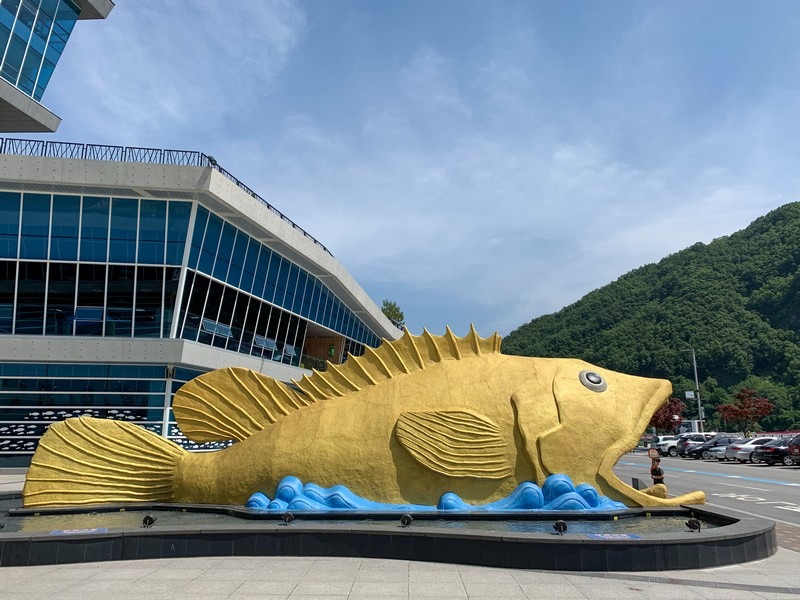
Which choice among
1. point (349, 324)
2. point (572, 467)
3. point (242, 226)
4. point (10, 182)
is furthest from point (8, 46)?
point (349, 324)

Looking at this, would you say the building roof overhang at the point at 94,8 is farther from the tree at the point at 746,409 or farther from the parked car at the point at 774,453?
the tree at the point at 746,409

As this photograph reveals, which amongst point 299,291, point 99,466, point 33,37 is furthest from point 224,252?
point 99,466

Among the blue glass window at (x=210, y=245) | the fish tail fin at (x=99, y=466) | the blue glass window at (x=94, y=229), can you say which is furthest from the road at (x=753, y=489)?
→ the blue glass window at (x=94, y=229)

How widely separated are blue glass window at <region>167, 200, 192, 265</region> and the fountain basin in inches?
601

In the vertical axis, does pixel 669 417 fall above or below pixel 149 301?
below

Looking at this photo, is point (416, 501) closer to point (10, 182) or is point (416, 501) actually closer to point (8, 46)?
point (8, 46)

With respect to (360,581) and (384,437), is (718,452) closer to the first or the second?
(384,437)

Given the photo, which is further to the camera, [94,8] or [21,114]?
[94,8]

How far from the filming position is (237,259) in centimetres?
2461

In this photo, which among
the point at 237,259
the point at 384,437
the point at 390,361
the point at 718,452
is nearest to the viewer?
the point at 384,437

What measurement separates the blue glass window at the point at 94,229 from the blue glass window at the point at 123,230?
0.85 feet

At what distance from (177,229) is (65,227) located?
418 cm

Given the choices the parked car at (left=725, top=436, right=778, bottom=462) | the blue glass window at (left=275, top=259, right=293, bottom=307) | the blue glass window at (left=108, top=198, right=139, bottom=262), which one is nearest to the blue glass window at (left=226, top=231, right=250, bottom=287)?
the blue glass window at (left=275, top=259, right=293, bottom=307)

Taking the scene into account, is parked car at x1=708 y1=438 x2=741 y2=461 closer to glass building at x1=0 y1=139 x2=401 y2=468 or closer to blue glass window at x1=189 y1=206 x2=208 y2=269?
glass building at x1=0 y1=139 x2=401 y2=468
